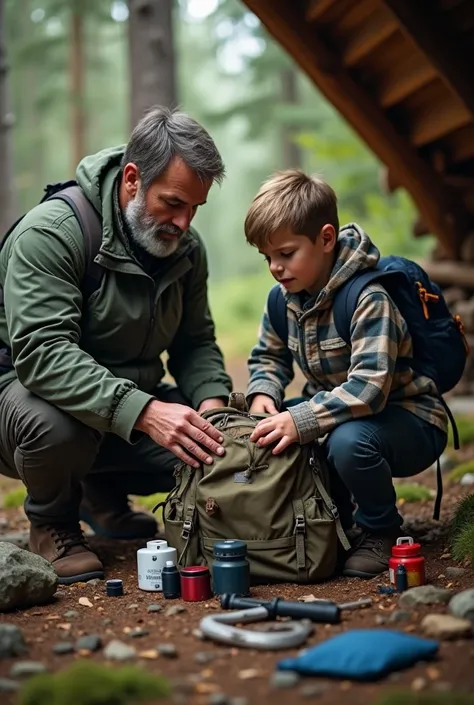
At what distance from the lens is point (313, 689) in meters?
2.60

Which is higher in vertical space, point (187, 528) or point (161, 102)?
point (161, 102)

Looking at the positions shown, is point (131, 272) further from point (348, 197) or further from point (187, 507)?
point (348, 197)

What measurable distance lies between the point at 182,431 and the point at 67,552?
91 cm

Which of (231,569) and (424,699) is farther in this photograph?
(231,569)

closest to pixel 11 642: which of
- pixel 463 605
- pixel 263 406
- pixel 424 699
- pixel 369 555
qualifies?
pixel 424 699

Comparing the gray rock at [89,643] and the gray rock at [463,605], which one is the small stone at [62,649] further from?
the gray rock at [463,605]

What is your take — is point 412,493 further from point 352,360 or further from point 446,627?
point 446,627

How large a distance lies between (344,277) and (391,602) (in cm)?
143

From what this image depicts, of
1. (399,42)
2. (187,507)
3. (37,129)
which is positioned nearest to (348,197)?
(37,129)

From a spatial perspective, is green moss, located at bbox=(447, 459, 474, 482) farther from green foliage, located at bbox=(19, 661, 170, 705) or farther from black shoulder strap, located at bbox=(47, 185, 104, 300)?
green foliage, located at bbox=(19, 661, 170, 705)

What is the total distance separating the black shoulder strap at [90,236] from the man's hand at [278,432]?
3.63ft

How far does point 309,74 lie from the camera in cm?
696

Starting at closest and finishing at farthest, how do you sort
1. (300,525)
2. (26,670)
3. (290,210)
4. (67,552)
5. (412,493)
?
(26,670) < (300,525) < (290,210) < (67,552) < (412,493)

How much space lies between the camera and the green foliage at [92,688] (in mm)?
2525
